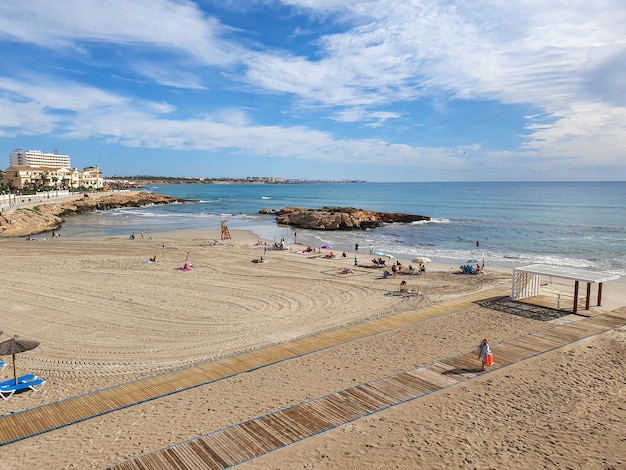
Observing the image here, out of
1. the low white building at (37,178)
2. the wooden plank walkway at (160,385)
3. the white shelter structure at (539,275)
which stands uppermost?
the low white building at (37,178)

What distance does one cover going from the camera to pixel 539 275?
58.7 feet

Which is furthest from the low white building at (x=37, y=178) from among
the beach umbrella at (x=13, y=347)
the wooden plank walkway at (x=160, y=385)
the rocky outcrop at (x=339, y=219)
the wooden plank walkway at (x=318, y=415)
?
the wooden plank walkway at (x=318, y=415)

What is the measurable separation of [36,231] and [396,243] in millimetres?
36422

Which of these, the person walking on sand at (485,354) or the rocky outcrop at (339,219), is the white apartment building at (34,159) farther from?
the person walking on sand at (485,354)

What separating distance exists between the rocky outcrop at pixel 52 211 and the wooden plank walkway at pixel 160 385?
130 ft

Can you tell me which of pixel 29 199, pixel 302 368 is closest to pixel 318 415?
pixel 302 368

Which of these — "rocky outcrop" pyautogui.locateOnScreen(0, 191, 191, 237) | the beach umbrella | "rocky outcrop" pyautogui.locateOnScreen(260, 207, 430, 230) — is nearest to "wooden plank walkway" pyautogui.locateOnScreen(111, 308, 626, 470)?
the beach umbrella

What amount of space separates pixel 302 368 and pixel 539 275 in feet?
39.1

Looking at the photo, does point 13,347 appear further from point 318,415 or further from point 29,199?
point 29,199

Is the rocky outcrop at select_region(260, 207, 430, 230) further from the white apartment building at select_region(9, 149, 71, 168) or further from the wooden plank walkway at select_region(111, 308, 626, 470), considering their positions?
the white apartment building at select_region(9, 149, 71, 168)

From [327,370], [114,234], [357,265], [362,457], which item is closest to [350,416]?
[362,457]

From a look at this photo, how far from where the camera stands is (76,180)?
116188mm

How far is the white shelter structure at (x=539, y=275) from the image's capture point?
1602 cm

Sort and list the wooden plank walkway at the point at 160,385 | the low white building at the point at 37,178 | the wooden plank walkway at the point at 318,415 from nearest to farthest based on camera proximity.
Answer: the wooden plank walkway at the point at 318,415
the wooden plank walkway at the point at 160,385
the low white building at the point at 37,178
